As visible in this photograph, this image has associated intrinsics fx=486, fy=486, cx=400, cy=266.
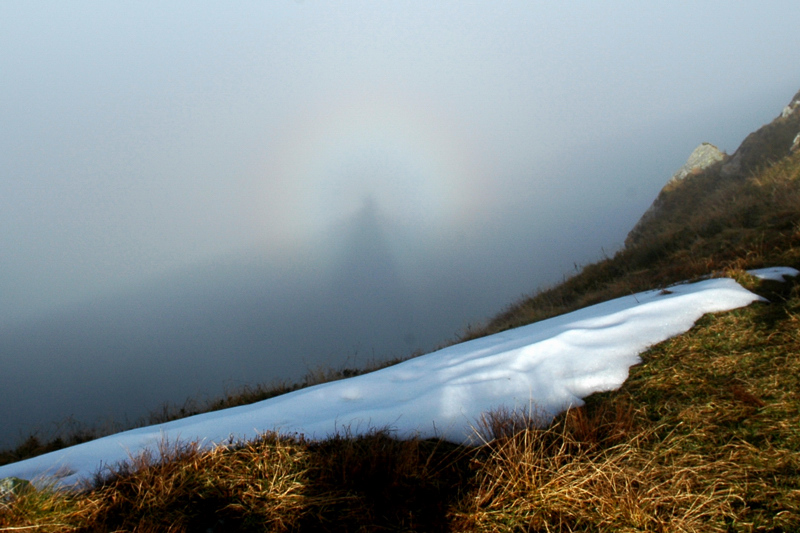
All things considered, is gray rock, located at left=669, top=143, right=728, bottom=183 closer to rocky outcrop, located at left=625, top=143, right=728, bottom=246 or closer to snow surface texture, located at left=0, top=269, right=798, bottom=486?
rocky outcrop, located at left=625, top=143, right=728, bottom=246

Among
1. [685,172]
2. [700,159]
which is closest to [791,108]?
[700,159]

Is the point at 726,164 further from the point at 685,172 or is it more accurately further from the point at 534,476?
the point at 534,476

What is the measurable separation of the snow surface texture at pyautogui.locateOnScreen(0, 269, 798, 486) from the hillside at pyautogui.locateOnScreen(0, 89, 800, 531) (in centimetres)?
23

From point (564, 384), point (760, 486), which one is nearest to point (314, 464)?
point (564, 384)

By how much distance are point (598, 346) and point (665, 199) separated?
19.6 metres

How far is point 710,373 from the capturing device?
379cm

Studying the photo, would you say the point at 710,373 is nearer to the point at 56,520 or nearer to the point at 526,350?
the point at 526,350

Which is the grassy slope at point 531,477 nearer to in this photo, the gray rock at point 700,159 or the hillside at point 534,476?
the hillside at point 534,476

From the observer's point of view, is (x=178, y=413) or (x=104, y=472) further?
(x=178, y=413)

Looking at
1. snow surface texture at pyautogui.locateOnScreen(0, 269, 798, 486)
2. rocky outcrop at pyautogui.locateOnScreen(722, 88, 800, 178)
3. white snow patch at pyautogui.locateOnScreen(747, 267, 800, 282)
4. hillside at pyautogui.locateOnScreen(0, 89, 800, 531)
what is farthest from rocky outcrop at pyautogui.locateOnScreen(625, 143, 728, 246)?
hillside at pyautogui.locateOnScreen(0, 89, 800, 531)

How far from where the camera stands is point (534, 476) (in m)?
2.57

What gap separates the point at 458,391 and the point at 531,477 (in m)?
1.35

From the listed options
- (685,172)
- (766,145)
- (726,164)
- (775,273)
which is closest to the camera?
(775,273)

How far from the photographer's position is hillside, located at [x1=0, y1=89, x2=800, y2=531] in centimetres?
241
